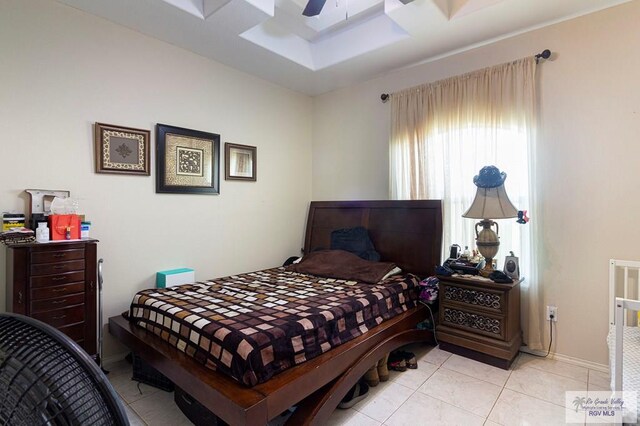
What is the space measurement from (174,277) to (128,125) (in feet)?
4.35

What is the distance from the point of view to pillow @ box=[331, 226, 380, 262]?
11.0 feet

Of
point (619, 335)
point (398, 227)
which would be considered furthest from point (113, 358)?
point (619, 335)

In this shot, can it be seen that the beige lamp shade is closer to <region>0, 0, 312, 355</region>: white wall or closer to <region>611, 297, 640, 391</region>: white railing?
<region>611, 297, 640, 391</region>: white railing

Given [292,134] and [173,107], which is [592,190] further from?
[173,107]

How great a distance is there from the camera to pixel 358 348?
6.68 feet

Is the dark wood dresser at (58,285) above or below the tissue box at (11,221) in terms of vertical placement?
below

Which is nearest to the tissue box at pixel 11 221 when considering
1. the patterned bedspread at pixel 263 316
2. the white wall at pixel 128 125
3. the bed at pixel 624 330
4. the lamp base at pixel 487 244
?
the white wall at pixel 128 125

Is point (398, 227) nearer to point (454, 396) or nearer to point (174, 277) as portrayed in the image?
point (454, 396)

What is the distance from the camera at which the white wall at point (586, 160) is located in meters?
2.31

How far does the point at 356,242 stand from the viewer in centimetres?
346

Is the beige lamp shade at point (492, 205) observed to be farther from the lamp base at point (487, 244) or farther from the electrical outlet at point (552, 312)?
the electrical outlet at point (552, 312)

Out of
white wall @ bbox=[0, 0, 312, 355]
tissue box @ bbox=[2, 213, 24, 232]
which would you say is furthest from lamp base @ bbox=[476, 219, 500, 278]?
tissue box @ bbox=[2, 213, 24, 232]

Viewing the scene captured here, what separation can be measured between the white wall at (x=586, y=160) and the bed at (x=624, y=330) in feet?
0.45

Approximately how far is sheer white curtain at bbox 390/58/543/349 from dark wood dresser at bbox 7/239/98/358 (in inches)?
109
